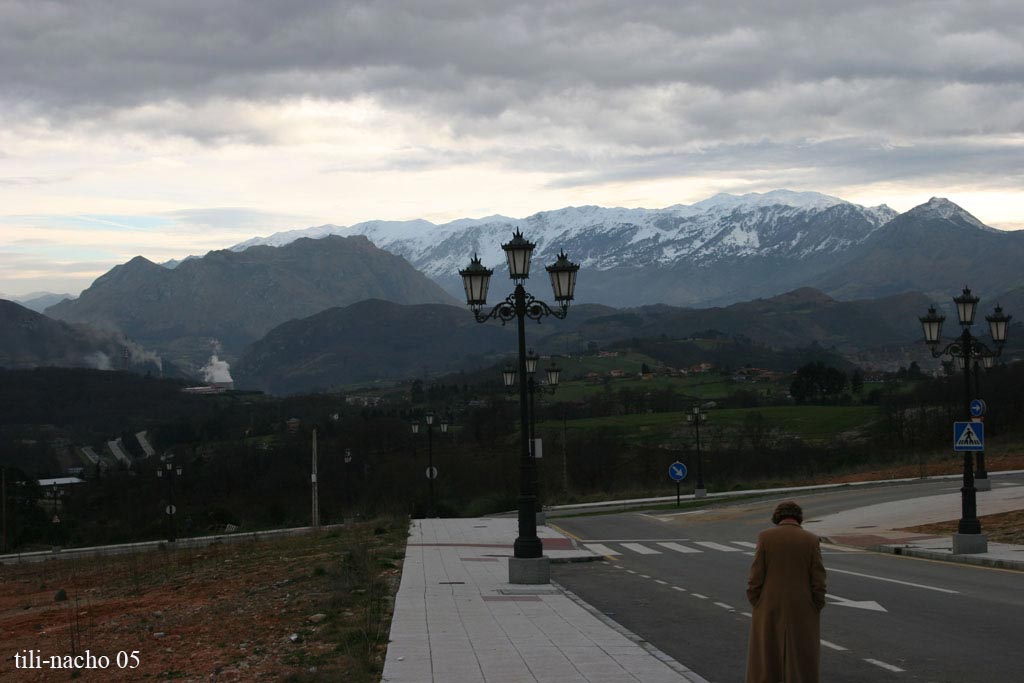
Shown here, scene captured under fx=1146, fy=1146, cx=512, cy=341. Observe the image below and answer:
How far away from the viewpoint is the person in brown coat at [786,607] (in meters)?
9.13

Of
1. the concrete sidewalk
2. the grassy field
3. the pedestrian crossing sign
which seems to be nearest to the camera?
the concrete sidewalk

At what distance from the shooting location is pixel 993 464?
55.5 m

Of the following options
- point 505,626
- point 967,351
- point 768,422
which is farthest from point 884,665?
point 768,422

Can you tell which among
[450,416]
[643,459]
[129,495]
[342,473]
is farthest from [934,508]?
[450,416]

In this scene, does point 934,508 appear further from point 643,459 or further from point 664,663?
point 643,459

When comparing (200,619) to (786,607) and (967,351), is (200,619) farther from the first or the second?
(967,351)

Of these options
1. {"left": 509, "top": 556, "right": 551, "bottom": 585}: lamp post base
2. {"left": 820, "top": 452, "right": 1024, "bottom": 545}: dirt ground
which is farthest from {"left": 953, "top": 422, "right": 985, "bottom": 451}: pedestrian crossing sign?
{"left": 509, "top": 556, "right": 551, "bottom": 585}: lamp post base

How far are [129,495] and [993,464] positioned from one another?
76329mm

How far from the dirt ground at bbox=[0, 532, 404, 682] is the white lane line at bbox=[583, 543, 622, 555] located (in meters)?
4.99

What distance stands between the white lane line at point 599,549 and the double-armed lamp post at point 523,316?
8.93 meters

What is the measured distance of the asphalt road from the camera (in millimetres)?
12109

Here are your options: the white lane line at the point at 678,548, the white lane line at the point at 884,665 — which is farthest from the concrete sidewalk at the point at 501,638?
the white lane line at the point at 678,548

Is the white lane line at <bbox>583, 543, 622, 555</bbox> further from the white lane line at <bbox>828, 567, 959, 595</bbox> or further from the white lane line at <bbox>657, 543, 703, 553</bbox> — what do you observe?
the white lane line at <bbox>828, 567, 959, 595</bbox>

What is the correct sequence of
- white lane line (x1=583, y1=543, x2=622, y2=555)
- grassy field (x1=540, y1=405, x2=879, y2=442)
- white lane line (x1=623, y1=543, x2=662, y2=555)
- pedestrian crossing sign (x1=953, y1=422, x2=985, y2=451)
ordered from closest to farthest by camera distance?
pedestrian crossing sign (x1=953, y1=422, x2=985, y2=451) < white lane line (x1=583, y1=543, x2=622, y2=555) < white lane line (x1=623, y1=543, x2=662, y2=555) < grassy field (x1=540, y1=405, x2=879, y2=442)
